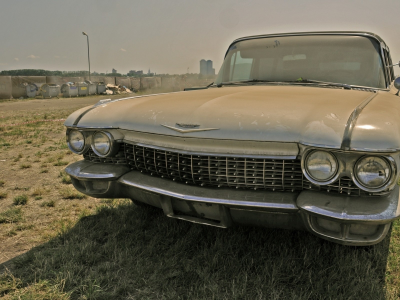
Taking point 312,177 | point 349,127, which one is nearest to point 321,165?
Answer: point 312,177

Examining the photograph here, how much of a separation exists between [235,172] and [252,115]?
37 cm

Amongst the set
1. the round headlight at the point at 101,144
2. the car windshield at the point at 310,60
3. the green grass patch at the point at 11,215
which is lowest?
the green grass patch at the point at 11,215

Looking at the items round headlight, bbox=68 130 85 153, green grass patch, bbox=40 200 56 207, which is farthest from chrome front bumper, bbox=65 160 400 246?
green grass patch, bbox=40 200 56 207

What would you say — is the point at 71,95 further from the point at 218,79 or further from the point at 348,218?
the point at 348,218

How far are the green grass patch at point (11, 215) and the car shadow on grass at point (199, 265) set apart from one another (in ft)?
2.36

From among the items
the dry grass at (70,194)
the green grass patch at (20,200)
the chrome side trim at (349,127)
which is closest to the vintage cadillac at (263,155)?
the chrome side trim at (349,127)

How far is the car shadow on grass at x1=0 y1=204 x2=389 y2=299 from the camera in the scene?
212cm

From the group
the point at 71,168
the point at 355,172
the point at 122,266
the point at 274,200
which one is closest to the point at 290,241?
the point at 274,200

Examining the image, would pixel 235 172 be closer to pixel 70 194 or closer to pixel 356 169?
pixel 356 169

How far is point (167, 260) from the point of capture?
2.45m

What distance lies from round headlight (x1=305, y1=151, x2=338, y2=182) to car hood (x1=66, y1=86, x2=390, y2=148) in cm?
10

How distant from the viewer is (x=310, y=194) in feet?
6.29

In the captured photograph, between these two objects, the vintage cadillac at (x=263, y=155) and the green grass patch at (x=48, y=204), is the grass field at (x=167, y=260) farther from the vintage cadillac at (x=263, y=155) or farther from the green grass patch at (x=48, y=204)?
the vintage cadillac at (x=263, y=155)

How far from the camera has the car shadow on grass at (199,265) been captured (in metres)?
2.12
